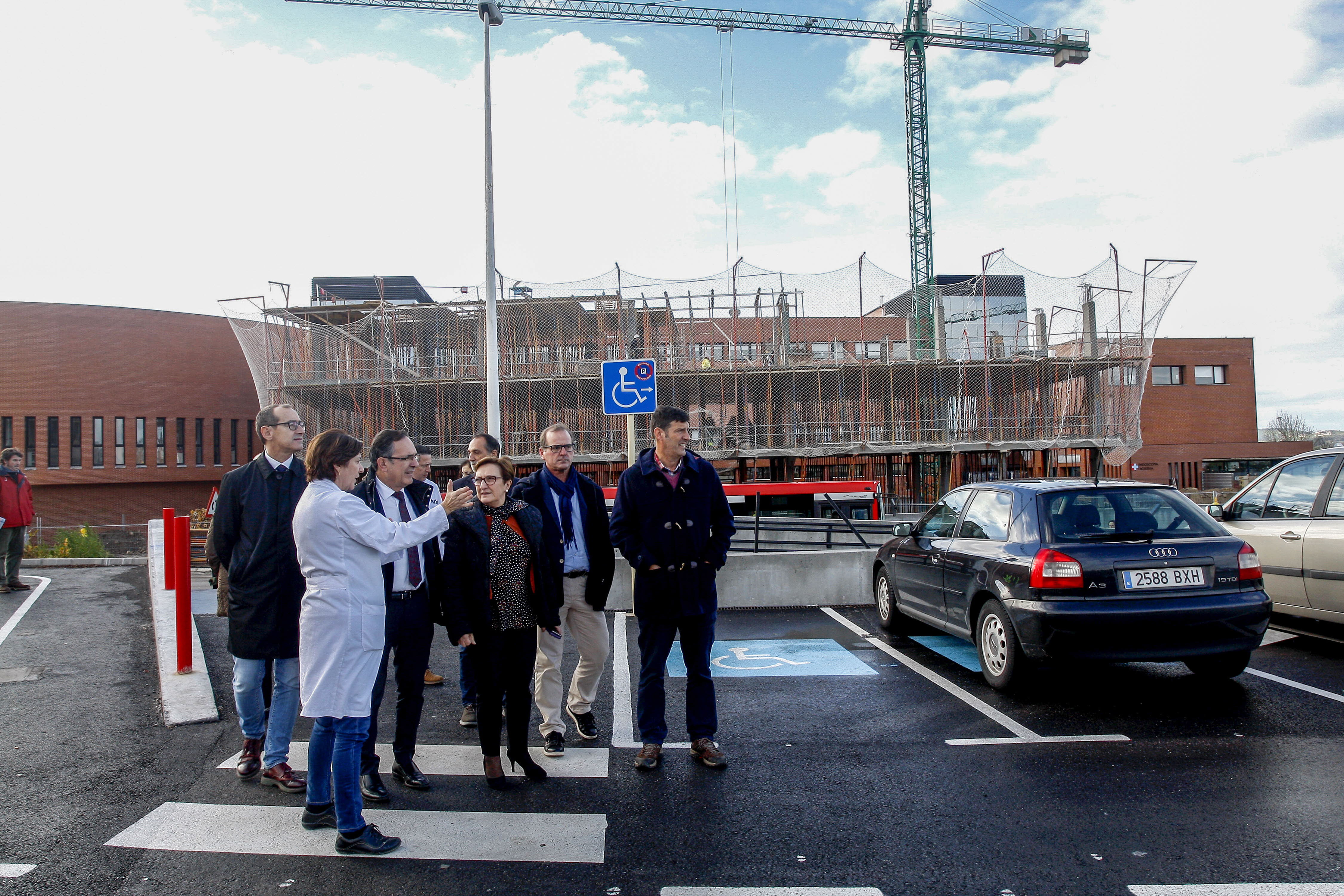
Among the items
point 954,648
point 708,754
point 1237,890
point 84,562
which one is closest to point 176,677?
point 708,754

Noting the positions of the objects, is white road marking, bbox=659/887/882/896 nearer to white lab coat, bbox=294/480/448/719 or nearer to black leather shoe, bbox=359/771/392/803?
white lab coat, bbox=294/480/448/719

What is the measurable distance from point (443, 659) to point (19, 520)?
282 inches

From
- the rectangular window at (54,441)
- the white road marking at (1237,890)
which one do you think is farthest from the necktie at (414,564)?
the rectangular window at (54,441)

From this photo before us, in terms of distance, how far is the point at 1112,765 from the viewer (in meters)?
4.28

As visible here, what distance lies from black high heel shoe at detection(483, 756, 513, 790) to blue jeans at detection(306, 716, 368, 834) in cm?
66

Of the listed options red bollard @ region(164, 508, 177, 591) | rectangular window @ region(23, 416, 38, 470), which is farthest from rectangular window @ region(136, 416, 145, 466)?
red bollard @ region(164, 508, 177, 591)

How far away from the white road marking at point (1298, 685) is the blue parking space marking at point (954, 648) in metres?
1.95

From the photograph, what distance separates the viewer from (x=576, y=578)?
4867 millimetres

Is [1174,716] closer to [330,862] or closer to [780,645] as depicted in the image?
[780,645]

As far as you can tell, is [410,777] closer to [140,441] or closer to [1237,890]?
[1237,890]

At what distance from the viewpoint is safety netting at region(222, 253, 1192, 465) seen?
27.5 meters

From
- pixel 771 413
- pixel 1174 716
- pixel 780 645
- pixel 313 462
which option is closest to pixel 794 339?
pixel 771 413

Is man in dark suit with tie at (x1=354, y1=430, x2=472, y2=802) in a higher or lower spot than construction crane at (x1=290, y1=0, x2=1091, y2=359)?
lower

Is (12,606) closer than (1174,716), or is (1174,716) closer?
(1174,716)
